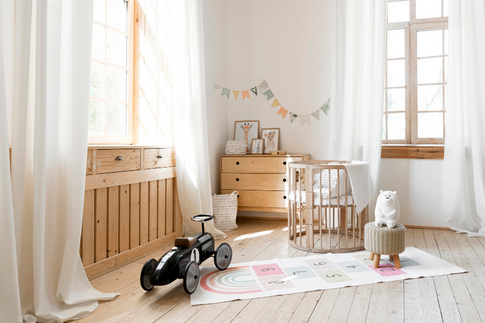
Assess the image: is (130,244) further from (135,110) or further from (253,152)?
(253,152)

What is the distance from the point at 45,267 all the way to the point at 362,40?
324cm

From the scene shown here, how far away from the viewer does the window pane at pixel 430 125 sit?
12.2 ft

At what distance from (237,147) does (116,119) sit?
1.45 meters

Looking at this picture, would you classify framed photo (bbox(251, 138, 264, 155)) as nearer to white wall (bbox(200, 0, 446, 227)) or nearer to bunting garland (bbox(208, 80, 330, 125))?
white wall (bbox(200, 0, 446, 227))

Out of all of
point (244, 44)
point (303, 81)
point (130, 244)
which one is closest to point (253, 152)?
point (303, 81)

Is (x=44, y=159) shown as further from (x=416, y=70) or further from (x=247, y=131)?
(x=416, y=70)

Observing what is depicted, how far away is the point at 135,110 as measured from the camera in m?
2.96

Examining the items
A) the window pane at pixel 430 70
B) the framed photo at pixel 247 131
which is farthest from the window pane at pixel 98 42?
the window pane at pixel 430 70

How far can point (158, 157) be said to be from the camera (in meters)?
2.84

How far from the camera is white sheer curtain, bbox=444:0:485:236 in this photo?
10.9 ft

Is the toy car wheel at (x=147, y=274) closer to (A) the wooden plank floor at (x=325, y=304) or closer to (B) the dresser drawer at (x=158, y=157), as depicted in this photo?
(A) the wooden plank floor at (x=325, y=304)

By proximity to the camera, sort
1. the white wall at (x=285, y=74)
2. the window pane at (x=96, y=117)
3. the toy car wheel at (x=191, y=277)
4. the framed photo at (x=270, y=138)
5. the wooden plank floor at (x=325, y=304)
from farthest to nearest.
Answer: the framed photo at (x=270, y=138), the white wall at (x=285, y=74), the window pane at (x=96, y=117), the toy car wheel at (x=191, y=277), the wooden plank floor at (x=325, y=304)

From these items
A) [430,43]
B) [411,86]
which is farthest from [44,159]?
[430,43]

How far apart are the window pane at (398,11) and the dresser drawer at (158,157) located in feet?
8.63
